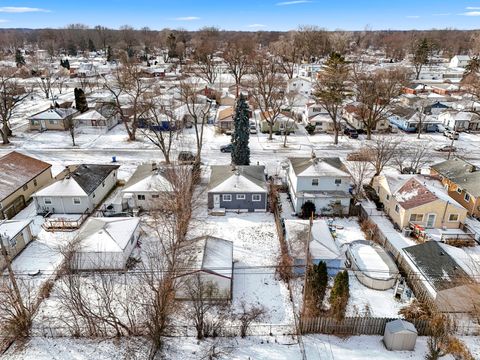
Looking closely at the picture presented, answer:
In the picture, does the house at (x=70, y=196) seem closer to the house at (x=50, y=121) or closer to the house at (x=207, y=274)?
the house at (x=207, y=274)

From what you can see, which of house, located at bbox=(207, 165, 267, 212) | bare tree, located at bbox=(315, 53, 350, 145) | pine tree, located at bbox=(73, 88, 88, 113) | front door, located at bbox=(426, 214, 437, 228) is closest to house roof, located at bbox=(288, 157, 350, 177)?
house, located at bbox=(207, 165, 267, 212)

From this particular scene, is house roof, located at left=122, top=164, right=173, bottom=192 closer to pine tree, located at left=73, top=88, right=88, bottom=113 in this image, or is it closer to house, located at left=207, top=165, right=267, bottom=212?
house, located at left=207, top=165, right=267, bottom=212

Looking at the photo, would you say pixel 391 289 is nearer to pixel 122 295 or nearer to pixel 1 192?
pixel 122 295

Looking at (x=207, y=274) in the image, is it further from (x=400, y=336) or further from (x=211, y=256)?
Answer: (x=400, y=336)

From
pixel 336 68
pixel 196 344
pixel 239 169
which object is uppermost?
pixel 336 68

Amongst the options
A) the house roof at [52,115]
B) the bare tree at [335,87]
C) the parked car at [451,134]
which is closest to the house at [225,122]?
the bare tree at [335,87]

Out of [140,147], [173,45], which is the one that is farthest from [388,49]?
[140,147]
